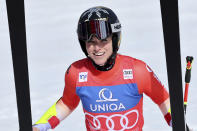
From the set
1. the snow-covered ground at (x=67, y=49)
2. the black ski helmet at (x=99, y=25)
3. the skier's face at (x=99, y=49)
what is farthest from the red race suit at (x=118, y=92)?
the snow-covered ground at (x=67, y=49)

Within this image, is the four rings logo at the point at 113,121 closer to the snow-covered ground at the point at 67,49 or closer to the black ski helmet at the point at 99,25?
the black ski helmet at the point at 99,25

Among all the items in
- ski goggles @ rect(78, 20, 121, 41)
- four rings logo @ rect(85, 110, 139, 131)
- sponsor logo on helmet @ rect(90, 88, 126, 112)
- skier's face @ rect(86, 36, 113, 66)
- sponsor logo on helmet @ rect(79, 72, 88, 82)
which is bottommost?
four rings logo @ rect(85, 110, 139, 131)

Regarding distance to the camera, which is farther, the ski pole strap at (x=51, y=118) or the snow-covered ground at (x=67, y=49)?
the snow-covered ground at (x=67, y=49)

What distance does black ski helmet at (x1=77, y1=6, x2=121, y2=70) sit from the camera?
4.34 meters

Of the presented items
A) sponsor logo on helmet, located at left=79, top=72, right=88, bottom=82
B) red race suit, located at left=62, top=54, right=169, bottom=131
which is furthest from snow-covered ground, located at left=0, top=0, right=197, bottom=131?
sponsor logo on helmet, located at left=79, top=72, right=88, bottom=82

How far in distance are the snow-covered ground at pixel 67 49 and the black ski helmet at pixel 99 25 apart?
1632 millimetres

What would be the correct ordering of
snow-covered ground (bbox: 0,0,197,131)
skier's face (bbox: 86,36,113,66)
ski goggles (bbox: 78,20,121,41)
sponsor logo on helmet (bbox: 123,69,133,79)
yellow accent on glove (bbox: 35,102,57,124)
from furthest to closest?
snow-covered ground (bbox: 0,0,197,131), yellow accent on glove (bbox: 35,102,57,124), sponsor logo on helmet (bbox: 123,69,133,79), skier's face (bbox: 86,36,113,66), ski goggles (bbox: 78,20,121,41)

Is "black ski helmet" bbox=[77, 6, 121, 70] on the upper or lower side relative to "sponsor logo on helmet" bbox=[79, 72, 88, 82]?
upper

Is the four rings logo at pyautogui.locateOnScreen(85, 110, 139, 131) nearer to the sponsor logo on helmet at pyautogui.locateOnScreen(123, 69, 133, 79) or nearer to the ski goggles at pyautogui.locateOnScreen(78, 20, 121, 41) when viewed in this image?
the sponsor logo on helmet at pyautogui.locateOnScreen(123, 69, 133, 79)

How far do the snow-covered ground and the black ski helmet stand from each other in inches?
64.2

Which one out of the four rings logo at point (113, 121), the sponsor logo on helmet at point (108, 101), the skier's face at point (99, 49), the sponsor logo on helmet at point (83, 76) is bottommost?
the four rings logo at point (113, 121)

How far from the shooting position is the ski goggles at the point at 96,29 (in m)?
4.34

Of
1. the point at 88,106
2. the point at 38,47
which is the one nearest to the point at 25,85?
the point at 88,106

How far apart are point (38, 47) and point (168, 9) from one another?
6124mm
